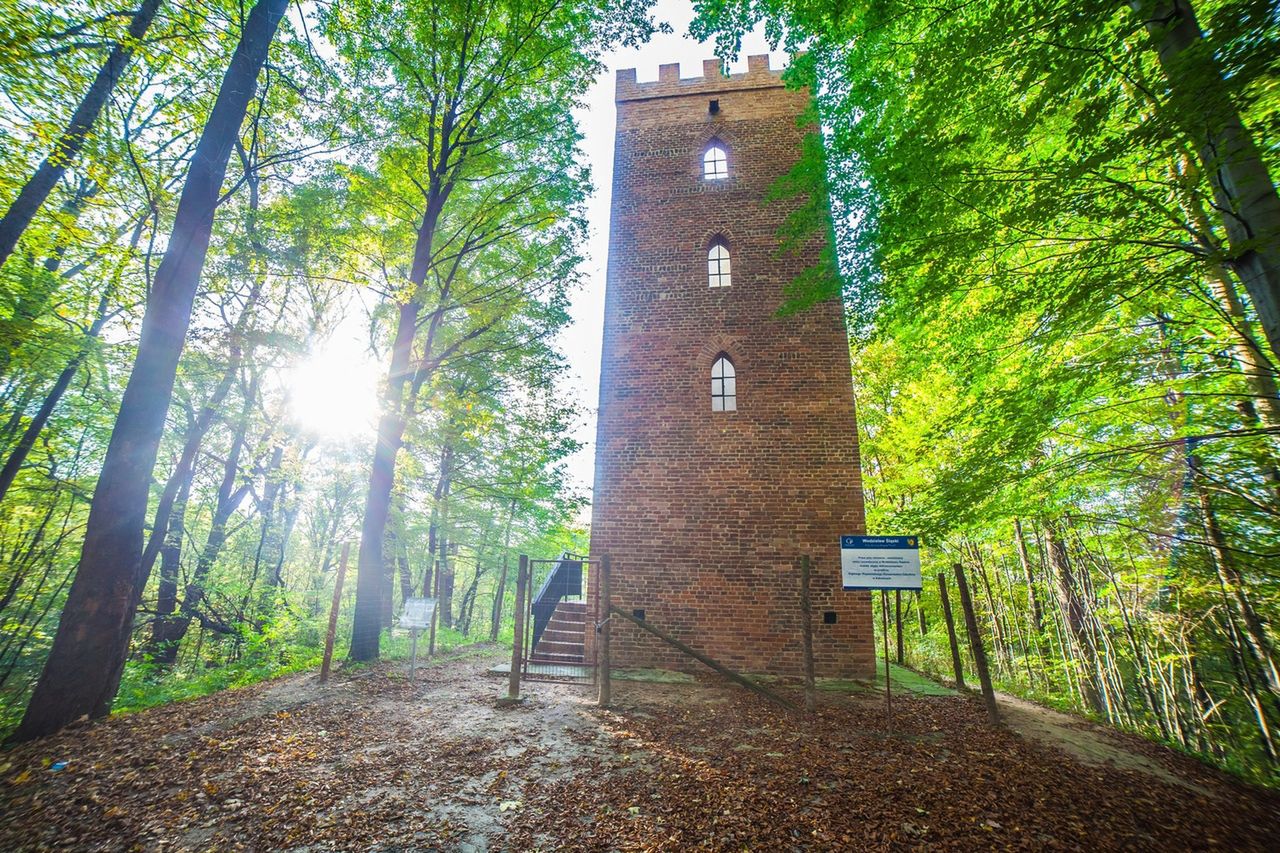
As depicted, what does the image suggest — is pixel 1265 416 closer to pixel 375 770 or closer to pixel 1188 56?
pixel 1188 56

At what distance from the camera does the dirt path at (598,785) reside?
3002mm

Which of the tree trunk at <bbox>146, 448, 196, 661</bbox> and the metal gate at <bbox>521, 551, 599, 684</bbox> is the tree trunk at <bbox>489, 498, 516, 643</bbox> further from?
the tree trunk at <bbox>146, 448, 196, 661</bbox>

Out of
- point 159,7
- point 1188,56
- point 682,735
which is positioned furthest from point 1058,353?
point 159,7

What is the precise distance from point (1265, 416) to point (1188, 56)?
12.4 ft

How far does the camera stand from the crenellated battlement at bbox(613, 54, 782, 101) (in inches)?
405

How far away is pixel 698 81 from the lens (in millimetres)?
10586

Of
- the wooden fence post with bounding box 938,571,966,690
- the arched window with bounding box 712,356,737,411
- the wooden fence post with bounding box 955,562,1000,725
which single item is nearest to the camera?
the wooden fence post with bounding box 955,562,1000,725

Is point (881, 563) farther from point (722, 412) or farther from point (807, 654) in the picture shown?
point (722, 412)

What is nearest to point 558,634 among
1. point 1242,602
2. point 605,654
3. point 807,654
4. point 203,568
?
point 605,654

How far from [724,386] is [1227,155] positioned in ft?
20.3

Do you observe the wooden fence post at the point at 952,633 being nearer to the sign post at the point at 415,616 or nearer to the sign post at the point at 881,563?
the sign post at the point at 881,563

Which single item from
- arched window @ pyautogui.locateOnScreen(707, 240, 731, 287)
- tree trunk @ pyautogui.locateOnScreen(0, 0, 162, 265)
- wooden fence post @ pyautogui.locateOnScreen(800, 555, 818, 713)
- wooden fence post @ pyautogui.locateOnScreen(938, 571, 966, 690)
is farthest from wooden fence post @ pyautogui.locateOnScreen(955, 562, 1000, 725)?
tree trunk @ pyautogui.locateOnScreen(0, 0, 162, 265)

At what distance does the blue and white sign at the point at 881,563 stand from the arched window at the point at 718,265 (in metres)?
5.66

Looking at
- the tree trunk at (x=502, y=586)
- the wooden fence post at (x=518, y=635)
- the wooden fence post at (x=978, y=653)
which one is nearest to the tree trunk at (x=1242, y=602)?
the wooden fence post at (x=978, y=653)
